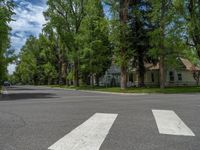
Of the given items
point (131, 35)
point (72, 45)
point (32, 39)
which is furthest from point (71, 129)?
point (32, 39)

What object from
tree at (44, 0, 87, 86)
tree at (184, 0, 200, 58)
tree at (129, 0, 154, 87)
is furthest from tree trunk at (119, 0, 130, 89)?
tree at (44, 0, 87, 86)

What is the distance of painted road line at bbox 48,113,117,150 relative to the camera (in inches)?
213

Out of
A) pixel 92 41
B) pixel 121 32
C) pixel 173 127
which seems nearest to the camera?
pixel 173 127

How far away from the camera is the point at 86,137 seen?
616 centimetres

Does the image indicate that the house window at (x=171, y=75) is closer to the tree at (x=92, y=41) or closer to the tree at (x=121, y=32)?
the tree at (x=92, y=41)

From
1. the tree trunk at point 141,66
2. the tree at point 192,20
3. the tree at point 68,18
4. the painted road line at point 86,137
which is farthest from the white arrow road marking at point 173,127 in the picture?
the tree at point 68,18

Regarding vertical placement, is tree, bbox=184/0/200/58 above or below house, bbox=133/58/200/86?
above

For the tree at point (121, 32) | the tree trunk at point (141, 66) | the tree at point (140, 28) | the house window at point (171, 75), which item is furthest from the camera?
the house window at point (171, 75)

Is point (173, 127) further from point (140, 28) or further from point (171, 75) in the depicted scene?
point (171, 75)

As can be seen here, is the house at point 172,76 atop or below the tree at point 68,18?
below

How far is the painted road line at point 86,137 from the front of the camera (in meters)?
5.42

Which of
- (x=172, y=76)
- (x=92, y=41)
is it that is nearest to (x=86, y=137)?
(x=92, y=41)

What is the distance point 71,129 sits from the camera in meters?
7.03

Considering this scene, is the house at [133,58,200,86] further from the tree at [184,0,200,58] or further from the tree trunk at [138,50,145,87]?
the tree at [184,0,200,58]
